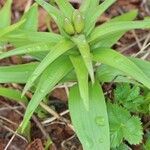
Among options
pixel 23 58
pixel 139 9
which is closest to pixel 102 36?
→ pixel 23 58

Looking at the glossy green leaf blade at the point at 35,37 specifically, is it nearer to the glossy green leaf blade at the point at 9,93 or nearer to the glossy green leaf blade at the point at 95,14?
the glossy green leaf blade at the point at 95,14

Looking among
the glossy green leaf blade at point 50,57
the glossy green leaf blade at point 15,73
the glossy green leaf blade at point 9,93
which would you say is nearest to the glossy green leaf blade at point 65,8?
the glossy green leaf blade at point 50,57

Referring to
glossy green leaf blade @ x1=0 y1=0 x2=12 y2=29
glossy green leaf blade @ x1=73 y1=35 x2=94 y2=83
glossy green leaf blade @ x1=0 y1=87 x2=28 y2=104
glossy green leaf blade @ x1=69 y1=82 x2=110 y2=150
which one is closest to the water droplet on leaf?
glossy green leaf blade @ x1=69 y1=82 x2=110 y2=150

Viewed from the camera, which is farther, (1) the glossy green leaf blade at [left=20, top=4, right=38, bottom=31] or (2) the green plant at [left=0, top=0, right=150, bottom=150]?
(1) the glossy green leaf blade at [left=20, top=4, right=38, bottom=31]

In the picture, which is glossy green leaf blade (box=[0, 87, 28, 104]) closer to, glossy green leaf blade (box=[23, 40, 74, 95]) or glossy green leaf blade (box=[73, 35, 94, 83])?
glossy green leaf blade (box=[23, 40, 74, 95])

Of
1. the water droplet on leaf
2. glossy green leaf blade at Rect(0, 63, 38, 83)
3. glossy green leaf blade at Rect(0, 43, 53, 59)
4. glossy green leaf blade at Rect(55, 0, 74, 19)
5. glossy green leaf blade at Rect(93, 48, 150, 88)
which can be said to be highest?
glossy green leaf blade at Rect(55, 0, 74, 19)

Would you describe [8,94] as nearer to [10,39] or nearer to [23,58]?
[10,39]

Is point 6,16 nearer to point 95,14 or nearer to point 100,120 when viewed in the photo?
point 95,14
